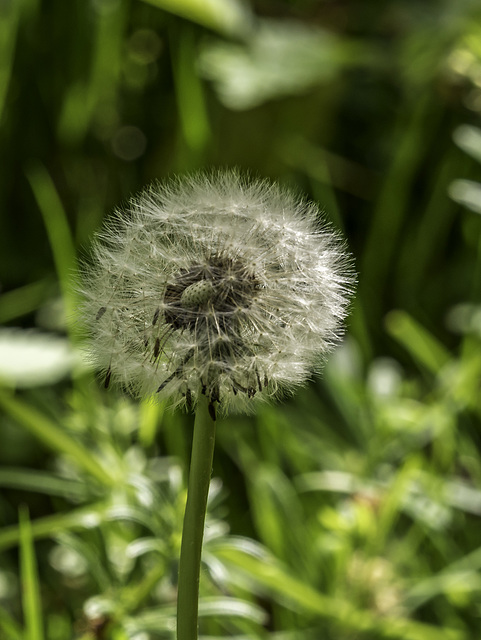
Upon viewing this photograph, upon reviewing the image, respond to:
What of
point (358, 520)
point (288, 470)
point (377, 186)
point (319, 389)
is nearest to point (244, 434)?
point (288, 470)

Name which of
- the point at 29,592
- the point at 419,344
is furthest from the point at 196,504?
the point at 419,344

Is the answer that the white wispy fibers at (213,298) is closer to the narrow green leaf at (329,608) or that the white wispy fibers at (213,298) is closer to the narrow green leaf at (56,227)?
the narrow green leaf at (329,608)

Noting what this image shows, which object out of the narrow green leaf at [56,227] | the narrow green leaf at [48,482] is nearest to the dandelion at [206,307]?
the narrow green leaf at [48,482]

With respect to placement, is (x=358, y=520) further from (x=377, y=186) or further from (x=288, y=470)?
(x=377, y=186)

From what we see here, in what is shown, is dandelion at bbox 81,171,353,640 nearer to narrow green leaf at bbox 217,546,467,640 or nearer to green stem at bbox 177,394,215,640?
green stem at bbox 177,394,215,640

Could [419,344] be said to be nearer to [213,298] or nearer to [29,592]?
[29,592]
